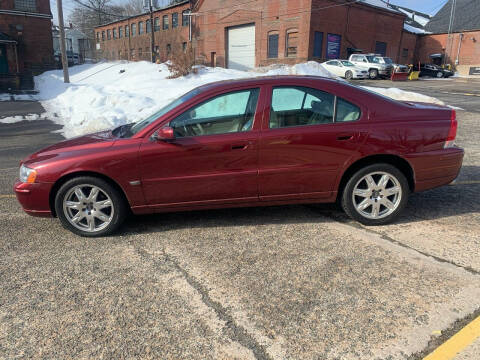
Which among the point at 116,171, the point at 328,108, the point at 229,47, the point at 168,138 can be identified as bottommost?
the point at 116,171

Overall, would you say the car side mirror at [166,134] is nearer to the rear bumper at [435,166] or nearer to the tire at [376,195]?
the tire at [376,195]

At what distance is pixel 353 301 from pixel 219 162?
6.19ft

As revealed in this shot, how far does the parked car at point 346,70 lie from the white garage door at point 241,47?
927cm

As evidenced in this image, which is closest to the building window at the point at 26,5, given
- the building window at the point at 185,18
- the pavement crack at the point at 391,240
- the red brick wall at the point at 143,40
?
the red brick wall at the point at 143,40

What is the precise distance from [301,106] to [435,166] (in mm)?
1639

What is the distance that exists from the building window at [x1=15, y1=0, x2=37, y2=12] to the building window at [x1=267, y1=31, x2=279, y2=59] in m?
20.9

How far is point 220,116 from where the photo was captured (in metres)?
4.10

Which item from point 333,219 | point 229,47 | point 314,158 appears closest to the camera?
point 314,158

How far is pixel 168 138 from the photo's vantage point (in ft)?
12.5

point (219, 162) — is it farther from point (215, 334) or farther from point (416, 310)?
point (416, 310)

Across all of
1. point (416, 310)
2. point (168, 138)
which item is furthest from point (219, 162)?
point (416, 310)

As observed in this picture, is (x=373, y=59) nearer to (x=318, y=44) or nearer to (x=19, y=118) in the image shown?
(x=318, y=44)

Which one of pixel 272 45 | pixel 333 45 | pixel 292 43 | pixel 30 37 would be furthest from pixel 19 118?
pixel 333 45

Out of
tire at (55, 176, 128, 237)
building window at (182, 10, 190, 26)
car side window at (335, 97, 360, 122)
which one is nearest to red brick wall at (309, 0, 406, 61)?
building window at (182, 10, 190, 26)
